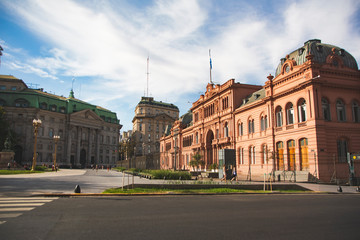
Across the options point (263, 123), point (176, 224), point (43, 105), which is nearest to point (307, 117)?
point (263, 123)

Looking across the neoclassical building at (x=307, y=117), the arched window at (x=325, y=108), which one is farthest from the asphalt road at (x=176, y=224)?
the arched window at (x=325, y=108)

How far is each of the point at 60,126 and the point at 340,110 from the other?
8715 centimetres

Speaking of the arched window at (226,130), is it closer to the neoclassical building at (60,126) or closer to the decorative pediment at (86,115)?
the neoclassical building at (60,126)

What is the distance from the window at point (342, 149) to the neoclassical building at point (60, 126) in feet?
250

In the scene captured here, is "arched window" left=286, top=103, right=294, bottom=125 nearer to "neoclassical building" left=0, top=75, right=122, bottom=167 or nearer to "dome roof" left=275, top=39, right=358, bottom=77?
"dome roof" left=275, top=39, right=358, bottom=77

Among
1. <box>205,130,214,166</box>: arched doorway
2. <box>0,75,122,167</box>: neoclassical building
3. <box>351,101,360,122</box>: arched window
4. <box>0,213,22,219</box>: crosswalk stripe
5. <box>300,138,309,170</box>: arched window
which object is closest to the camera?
<box>0,213,22,219</box>: crosswalk stripe

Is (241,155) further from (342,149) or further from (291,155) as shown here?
(342,149)

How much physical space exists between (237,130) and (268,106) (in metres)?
10.0

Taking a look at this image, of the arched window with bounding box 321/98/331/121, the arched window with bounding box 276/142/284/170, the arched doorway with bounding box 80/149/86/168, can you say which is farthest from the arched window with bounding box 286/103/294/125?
the arched doorway with bounding box 80/149/86/168

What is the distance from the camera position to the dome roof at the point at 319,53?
33.2m

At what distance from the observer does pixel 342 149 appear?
1230 inches

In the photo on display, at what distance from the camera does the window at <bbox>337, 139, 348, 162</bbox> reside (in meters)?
30.8

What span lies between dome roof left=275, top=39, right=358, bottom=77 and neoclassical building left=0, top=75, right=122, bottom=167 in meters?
74.2

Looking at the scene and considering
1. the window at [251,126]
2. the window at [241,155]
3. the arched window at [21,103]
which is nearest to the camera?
the window at [251,126]
